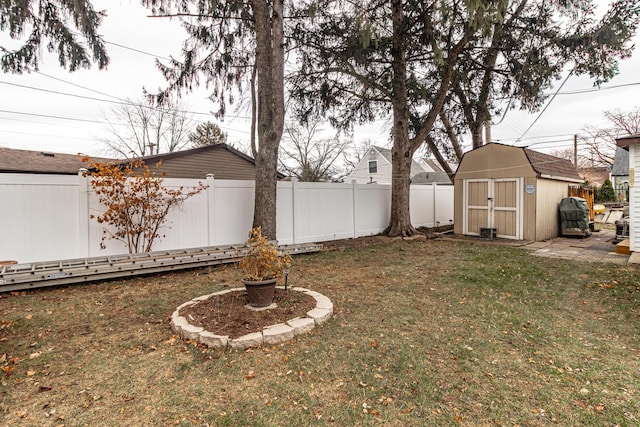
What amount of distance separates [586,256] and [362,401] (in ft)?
23.8

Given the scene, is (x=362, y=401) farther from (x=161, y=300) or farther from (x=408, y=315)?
(x=161, y=300)

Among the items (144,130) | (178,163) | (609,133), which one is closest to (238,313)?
(178,163)

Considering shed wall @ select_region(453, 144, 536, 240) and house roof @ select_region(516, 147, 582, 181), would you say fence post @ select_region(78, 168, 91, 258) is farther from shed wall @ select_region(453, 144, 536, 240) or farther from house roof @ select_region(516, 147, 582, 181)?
house roof @ select_region(516, 147, 582, 181)

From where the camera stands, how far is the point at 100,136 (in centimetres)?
1970

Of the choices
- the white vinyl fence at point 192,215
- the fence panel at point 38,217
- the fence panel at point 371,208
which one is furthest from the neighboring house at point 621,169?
the fence panel at point 38,217

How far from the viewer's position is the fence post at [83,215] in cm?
520

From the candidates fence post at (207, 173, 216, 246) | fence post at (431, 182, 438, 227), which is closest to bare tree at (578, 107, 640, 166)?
fence post at (431, 182, 438, 227)

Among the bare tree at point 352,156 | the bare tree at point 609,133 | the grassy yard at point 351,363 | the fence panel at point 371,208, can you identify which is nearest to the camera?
the grassy yard at point 351,363

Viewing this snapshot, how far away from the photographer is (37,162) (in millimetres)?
11594

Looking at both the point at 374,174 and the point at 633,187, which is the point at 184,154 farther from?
the point at 374,174

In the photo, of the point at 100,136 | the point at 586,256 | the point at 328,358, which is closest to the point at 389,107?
the point at 586,256

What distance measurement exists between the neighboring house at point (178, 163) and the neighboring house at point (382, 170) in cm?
1211

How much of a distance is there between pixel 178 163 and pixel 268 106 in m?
5.72

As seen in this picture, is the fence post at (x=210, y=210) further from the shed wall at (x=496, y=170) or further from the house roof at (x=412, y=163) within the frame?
the house roof at (x=412, y=163)
